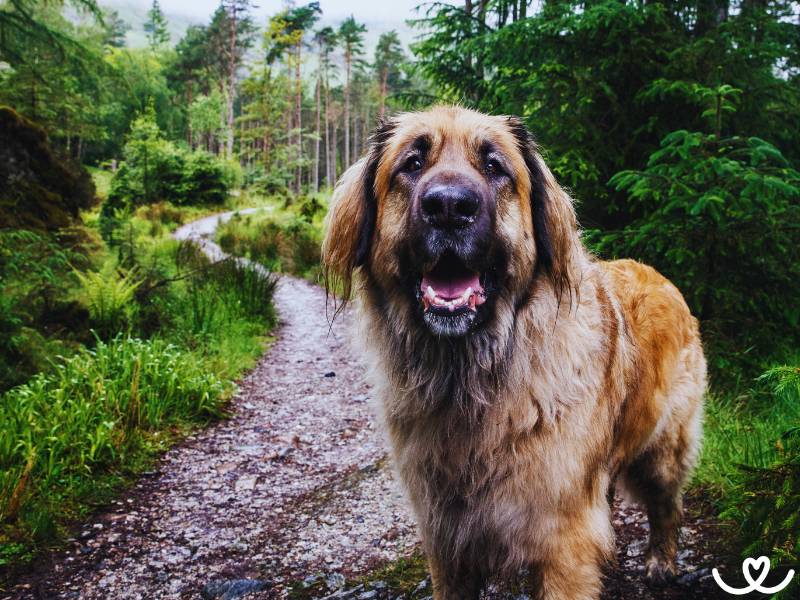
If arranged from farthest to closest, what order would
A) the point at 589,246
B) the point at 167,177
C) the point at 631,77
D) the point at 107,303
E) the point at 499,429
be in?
1. the point at 167,177
2. the point at 107,303
3. the point at 631,77
4. the point at 589,246
5. the point at 499,429

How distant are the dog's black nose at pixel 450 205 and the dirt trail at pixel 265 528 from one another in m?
1.94

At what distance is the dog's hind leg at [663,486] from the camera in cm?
274

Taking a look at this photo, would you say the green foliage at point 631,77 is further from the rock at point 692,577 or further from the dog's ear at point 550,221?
the rock at point 692,577

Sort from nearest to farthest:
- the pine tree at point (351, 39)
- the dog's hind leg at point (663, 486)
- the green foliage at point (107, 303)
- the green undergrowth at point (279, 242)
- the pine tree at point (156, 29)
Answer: the dog's hind leg at point (663, 486) < the green foliage at point (107, 303) < the green undergrowth at point (279, 242) < the pine tree at point (351, 39) < the pine tree at point (156, 29)

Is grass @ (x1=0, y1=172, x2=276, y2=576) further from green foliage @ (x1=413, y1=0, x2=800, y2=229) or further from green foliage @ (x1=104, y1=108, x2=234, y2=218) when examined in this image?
green foliage @ (x1=104, y1=108, x2=234, y2=218)

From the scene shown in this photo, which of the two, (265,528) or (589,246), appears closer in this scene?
(265,528)

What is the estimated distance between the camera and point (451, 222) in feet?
6.22

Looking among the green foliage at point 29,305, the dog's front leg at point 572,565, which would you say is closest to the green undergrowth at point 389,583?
the dog's front leg at point 572,565

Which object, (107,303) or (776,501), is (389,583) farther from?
(107,303)

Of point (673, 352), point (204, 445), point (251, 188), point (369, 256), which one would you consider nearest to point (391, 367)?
point (369, 256)

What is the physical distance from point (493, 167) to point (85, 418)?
3.57 meters

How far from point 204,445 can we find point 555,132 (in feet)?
14.0

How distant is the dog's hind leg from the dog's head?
3.96ft

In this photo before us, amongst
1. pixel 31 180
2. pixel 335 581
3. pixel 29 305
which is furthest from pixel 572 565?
pixel 31 180
